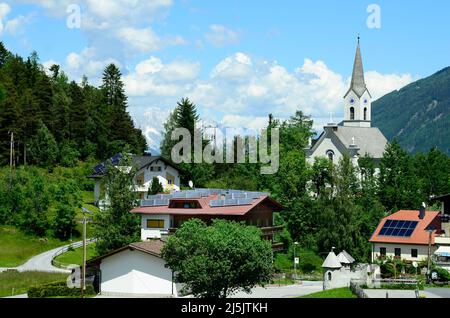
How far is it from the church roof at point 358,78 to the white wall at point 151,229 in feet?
201

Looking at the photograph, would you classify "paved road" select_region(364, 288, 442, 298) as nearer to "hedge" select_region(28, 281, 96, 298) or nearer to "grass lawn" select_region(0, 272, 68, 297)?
"hedge" select_region(28, 281, 96, 298)

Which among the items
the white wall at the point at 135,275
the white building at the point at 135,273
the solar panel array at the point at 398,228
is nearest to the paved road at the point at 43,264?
the white building at the point at 135,273

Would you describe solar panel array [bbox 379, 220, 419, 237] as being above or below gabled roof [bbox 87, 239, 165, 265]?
Answer: above

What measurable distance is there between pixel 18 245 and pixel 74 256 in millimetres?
6247

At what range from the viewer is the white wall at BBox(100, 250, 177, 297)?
4719cm

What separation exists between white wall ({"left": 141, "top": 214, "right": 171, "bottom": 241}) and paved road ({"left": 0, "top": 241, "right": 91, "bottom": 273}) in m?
7.05

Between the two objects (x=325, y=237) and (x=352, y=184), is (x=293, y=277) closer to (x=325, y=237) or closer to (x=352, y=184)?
(x=325, y=237)

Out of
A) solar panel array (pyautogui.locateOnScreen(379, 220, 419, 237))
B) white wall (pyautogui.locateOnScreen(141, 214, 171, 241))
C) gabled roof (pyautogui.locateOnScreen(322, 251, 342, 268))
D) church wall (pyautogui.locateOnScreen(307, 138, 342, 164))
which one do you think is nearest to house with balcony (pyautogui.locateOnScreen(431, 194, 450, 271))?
solar panel array (pyautogui.locateOnScreen(379, 220, 419, 237))

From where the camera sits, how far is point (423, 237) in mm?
58906

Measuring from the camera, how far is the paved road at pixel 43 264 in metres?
53.5

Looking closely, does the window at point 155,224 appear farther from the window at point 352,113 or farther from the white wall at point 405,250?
the window at point 352,113

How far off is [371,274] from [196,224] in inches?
711

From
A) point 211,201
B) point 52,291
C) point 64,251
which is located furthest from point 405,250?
point 52,291
